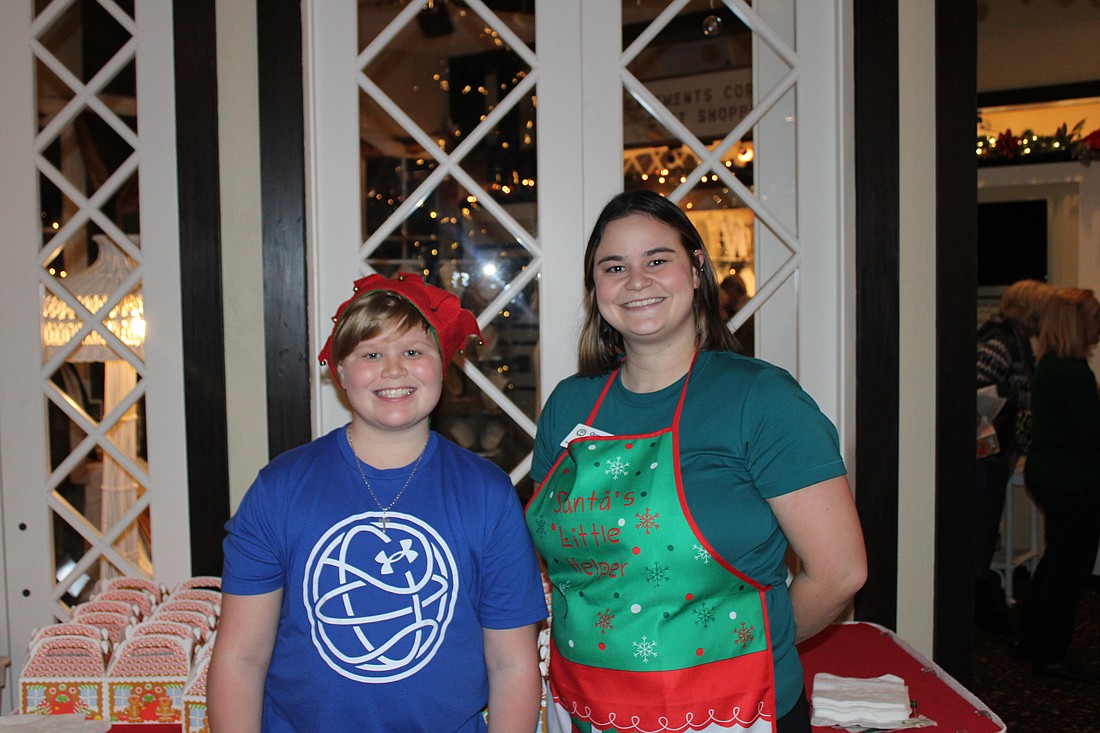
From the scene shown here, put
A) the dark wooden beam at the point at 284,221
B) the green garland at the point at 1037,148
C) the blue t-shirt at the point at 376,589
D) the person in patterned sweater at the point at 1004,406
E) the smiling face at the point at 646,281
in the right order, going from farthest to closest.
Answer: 1. the green garland at the point at 1037,148
2. the person in patterned sweater at the point at 1004,406
3. the dark wooden beam at the point at 284,221
4. the smiling face at the point at 646,281
5. the blue t-shirt at the point at 376,589

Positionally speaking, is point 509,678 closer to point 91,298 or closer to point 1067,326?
point 91,298

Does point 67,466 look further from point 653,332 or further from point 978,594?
point 978,594

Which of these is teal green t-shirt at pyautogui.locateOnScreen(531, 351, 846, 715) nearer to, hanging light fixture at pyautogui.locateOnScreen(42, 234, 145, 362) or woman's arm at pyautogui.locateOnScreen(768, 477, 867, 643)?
woman's arm at pyautogui.locateOnScreen(768, 477, 867, 643)

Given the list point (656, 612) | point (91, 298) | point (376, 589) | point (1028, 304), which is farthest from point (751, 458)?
point (1028, 304)

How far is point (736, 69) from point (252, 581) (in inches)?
80.1

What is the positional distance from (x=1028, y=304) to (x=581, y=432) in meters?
3.41

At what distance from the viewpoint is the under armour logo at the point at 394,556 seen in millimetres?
1395

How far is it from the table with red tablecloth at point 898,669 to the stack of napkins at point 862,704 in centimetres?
3

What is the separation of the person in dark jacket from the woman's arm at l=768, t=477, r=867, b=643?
2.82m

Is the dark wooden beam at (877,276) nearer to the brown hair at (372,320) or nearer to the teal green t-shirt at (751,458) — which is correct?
the teal green t-shirt at (751,458)

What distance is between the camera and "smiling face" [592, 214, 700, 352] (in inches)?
58.7

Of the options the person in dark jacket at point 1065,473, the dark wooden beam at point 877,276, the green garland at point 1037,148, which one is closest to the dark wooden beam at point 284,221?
the dark wooden beam at point 877,276

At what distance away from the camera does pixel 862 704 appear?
1.75 meters

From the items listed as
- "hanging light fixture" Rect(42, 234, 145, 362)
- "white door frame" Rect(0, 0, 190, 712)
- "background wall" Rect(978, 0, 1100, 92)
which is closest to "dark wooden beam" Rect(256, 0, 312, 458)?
"white door frame" Rect(0, 0, 190, 712)
